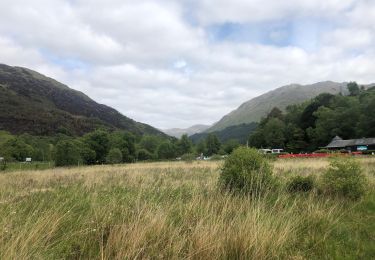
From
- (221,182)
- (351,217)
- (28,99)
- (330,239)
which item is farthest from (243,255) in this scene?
(28,99)

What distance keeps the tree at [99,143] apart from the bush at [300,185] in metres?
67.8

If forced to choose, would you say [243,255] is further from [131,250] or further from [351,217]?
[351,217]

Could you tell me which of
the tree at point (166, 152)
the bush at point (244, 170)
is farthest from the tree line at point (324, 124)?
the bush at point (244, 170)

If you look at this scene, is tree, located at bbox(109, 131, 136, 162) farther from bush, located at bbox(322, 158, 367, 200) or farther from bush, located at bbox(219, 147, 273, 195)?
bush, located at bbox(322, 158, 367, 200)

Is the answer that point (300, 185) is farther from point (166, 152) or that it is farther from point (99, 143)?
point (166, 152)

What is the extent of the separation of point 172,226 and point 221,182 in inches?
177

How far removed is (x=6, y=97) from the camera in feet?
578

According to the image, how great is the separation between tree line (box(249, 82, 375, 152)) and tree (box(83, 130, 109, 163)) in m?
46.3

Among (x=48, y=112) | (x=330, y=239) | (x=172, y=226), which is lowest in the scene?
(x=330, y=239)

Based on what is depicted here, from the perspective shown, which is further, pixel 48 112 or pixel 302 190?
pixel 48 112

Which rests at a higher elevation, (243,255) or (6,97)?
(6,97)

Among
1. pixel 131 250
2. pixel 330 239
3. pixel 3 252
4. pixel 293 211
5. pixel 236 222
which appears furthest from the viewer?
pixel 293 211

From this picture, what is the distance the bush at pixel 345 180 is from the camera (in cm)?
862

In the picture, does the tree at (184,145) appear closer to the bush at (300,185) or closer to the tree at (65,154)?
the tree at (65,154)
